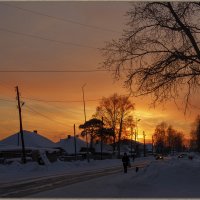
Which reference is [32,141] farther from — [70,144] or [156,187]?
[156,187]

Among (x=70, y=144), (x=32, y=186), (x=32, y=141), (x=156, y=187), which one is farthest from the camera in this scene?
(x=70, y=144)

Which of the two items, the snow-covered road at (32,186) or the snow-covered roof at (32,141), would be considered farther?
the snow-covered roof at (32,141)

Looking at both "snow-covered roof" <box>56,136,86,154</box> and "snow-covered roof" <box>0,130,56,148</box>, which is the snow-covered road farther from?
"snow-covered roof" <box>56,136,86,154</box>

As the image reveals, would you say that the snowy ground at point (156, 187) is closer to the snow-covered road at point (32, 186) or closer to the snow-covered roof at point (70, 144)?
the snow-covered road at point (32, 186)

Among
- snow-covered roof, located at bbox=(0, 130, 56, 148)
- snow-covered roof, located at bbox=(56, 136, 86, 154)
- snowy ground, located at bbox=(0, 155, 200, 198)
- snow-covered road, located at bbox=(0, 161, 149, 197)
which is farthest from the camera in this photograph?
snow-covered roof, located at bbox=(56, 136, 86, 154)

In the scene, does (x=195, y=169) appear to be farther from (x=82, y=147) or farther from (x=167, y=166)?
(x=82, y=147)

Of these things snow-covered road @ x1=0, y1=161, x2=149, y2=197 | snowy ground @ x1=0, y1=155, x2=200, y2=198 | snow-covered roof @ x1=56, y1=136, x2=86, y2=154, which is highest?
snow-covered roof @ x1=56, y1=136, x2=86, y2=154

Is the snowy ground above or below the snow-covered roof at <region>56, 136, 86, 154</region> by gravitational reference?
below

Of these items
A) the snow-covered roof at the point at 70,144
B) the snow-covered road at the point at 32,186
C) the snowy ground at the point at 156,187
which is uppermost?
the snow-covered roof at the point at 70,144

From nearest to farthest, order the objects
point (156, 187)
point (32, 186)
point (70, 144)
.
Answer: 1. point (156, 187)
2. point (32, 186)
3. point (70, 144)

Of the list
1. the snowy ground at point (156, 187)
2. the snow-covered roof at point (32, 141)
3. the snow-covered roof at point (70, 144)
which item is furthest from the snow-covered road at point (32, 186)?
the snow-covered roof at point (70, 144)

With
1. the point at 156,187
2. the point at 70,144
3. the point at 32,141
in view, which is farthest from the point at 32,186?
the point at 70,144

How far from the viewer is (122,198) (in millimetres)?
18875

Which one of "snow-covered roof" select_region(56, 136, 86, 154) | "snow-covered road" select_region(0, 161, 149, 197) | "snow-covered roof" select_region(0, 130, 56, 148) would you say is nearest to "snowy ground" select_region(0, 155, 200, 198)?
"snow-covered road" select_region(0, 161, 149, 197)
